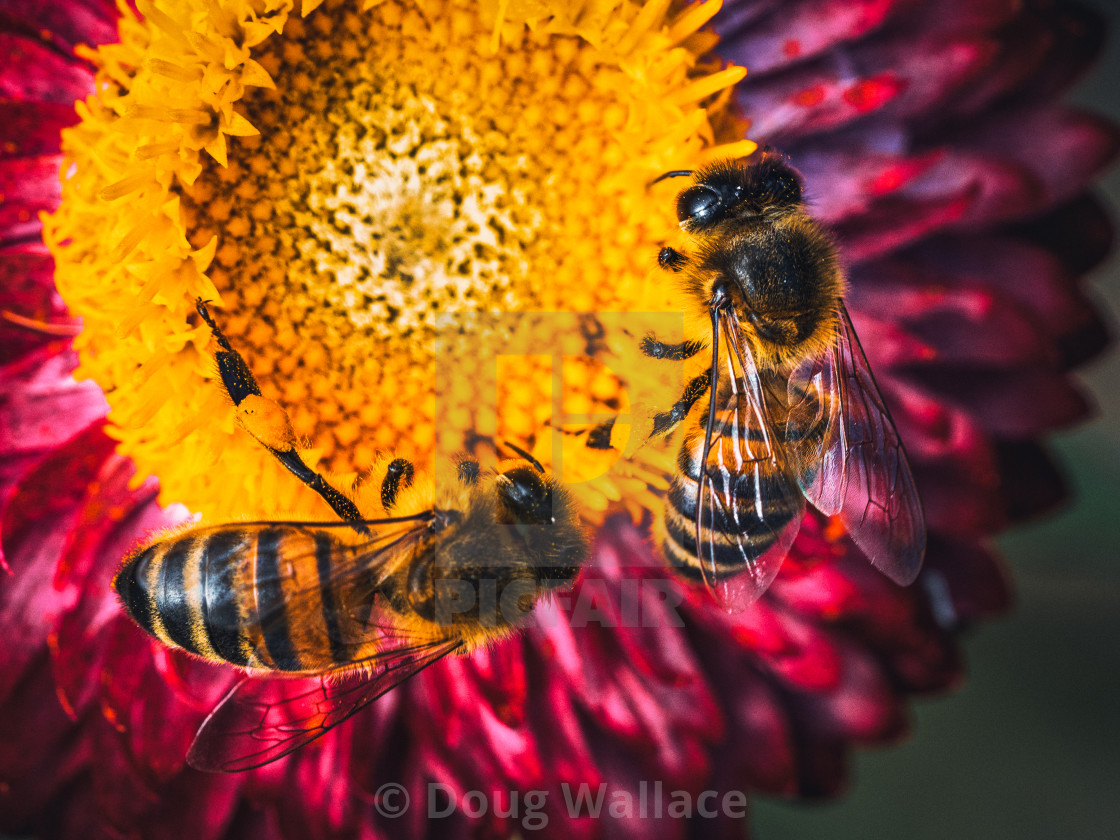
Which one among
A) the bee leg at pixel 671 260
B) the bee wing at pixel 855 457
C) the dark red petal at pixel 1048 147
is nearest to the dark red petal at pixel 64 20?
the bee leg at pixel 671 260

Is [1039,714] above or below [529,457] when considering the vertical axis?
below

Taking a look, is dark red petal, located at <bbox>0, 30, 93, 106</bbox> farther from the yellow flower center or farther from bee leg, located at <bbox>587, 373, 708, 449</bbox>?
bee leg, located at <bbox>587, 373, 708, 449</bbox>

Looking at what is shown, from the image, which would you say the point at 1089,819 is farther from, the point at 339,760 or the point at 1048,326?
the point at 339,760

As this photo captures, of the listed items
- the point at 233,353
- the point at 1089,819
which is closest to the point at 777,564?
the point at 233,353

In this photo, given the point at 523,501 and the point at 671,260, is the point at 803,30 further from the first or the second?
the point at 523,501

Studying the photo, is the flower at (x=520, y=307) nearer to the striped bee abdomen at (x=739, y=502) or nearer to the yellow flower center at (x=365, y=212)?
the yellow flower center at (x=365, y=212)

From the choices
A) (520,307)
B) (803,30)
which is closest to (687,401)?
(520,307)
